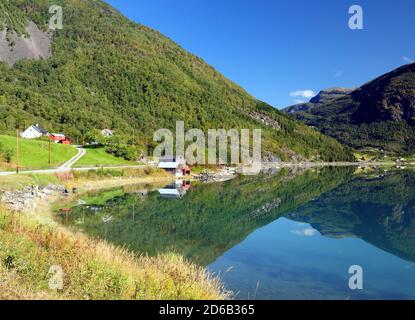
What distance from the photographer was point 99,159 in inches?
3531

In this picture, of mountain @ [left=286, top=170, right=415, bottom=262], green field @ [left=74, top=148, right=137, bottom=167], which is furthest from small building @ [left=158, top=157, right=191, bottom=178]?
mountain @ [left=286, top=170, right=415, bottom=262]

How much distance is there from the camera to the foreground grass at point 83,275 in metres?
12.5

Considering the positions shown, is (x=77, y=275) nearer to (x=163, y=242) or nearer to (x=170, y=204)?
(x=163, y=242)

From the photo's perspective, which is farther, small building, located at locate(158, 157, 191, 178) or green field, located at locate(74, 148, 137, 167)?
small building, located at locate(158, 157, 191, 178)

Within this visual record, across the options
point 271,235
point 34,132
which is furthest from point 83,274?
point 34,132

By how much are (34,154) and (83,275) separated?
68.0 m

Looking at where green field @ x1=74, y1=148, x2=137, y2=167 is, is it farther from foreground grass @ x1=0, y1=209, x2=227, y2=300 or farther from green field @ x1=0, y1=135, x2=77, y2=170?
foreground grass @ x1=0, y1=209, x2=227, y2=300

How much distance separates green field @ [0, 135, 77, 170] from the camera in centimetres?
6869

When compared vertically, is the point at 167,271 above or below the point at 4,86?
below

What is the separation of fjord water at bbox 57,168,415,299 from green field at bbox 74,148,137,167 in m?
15.2

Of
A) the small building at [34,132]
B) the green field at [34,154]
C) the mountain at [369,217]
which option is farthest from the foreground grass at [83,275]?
the small building at [34,132]
